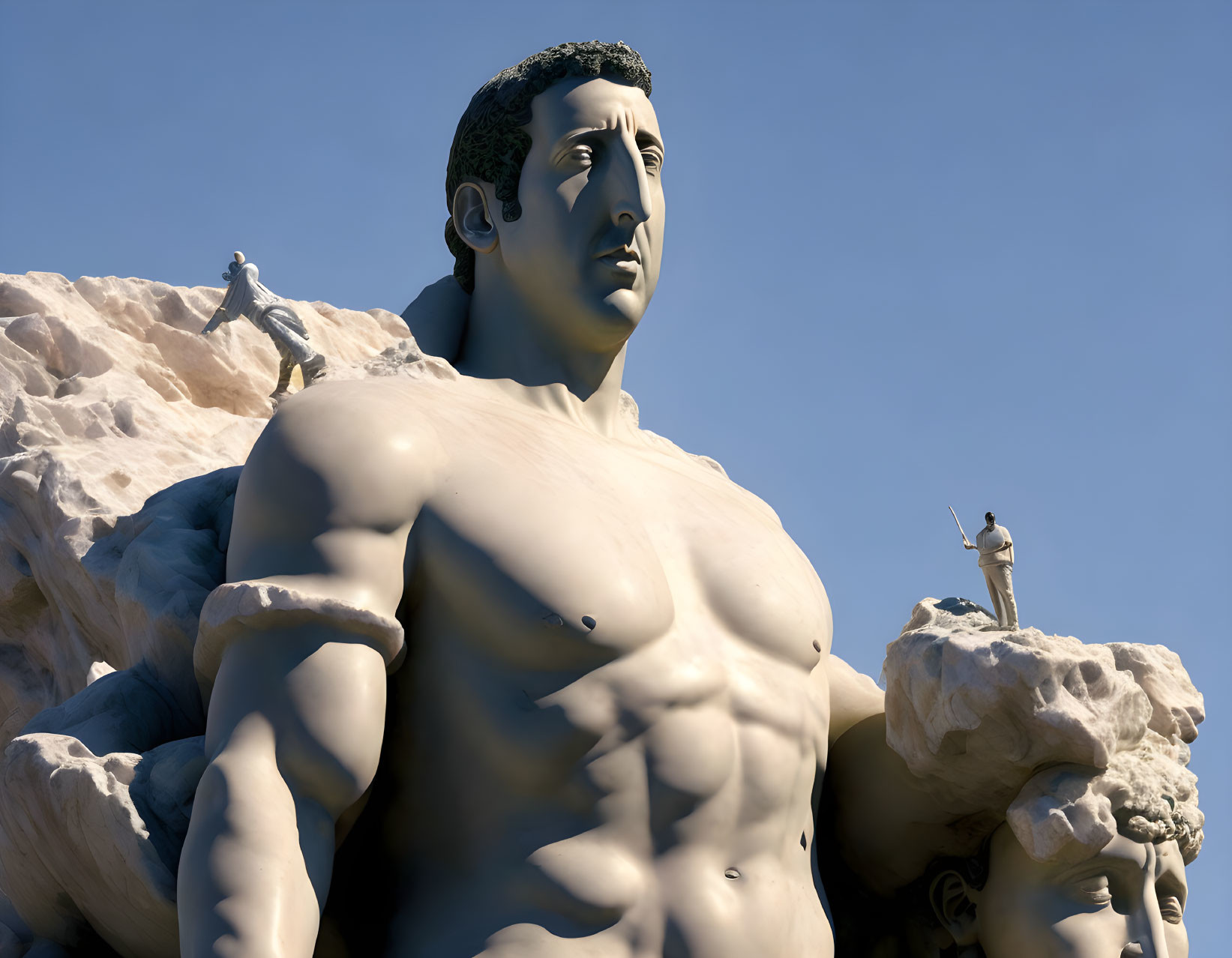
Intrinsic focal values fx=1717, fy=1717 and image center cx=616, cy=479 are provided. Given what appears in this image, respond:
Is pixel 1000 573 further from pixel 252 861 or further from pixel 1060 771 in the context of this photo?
pixel 252 861

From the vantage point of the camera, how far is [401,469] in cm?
461

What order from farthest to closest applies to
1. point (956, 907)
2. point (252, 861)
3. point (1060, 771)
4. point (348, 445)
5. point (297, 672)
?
point (956, 907), point (1060, 771), point (348, 445), point (297, 672), point (252, 861)

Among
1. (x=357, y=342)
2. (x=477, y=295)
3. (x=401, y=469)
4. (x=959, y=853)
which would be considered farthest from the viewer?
(x=357, y=342)

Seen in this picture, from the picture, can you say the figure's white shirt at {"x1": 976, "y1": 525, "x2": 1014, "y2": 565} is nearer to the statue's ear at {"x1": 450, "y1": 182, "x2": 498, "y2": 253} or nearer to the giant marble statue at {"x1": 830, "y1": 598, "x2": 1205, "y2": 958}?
the giant marble statue at {"x1": 830, "y1": 598, "x2": 1205, "y2": 958}

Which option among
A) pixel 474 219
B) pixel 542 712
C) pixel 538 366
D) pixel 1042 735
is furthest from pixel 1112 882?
pixel 474 219

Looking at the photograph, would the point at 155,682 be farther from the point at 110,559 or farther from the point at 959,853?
the point at 959,853

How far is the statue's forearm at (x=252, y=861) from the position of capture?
398 centimetres

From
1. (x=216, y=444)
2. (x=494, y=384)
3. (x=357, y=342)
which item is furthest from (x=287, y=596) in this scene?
(x=357, y=342)

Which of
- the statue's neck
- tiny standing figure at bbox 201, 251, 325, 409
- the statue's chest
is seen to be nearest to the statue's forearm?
the statue's chest

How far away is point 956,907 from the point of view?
207 inches

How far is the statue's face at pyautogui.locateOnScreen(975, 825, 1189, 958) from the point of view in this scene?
187 inches

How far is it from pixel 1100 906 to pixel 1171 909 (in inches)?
12.3

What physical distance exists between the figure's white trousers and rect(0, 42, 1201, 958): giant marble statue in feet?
1.19

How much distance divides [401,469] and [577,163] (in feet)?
4.22
